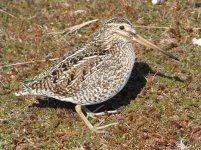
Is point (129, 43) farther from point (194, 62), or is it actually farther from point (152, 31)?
point (152, 31)

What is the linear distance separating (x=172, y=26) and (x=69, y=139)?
3.67m

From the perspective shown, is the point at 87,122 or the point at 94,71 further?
the point at 87,122

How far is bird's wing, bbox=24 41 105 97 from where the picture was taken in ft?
25.9

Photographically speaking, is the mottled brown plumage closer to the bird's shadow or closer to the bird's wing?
the bird's wing

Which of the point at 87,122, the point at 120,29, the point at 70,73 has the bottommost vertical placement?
the point at 87,122

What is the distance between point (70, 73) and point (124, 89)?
4.61ft

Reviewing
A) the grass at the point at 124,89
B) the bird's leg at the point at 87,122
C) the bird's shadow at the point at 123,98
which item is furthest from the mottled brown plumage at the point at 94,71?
the bird's shadow at the point at 123,98

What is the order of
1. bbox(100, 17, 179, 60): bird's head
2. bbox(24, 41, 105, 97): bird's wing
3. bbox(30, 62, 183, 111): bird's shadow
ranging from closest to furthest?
bbox(24, 41, 105, 97): bird's wing
bbox(100, 17, 179, 60): bird's head
bbox(30, 62, 183, 111): bird's shadow

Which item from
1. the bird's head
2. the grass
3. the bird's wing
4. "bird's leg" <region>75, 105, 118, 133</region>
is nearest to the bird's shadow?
the grass

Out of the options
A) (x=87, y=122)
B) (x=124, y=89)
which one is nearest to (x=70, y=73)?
(x=87, y=122)

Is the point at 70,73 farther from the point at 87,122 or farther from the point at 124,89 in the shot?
the point at 124,89

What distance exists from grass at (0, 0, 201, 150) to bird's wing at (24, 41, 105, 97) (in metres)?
0.59

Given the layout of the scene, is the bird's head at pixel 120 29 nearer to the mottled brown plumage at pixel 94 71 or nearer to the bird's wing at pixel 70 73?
the mottled brown plumage at pixel 94 71

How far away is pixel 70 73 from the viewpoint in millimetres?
7902
